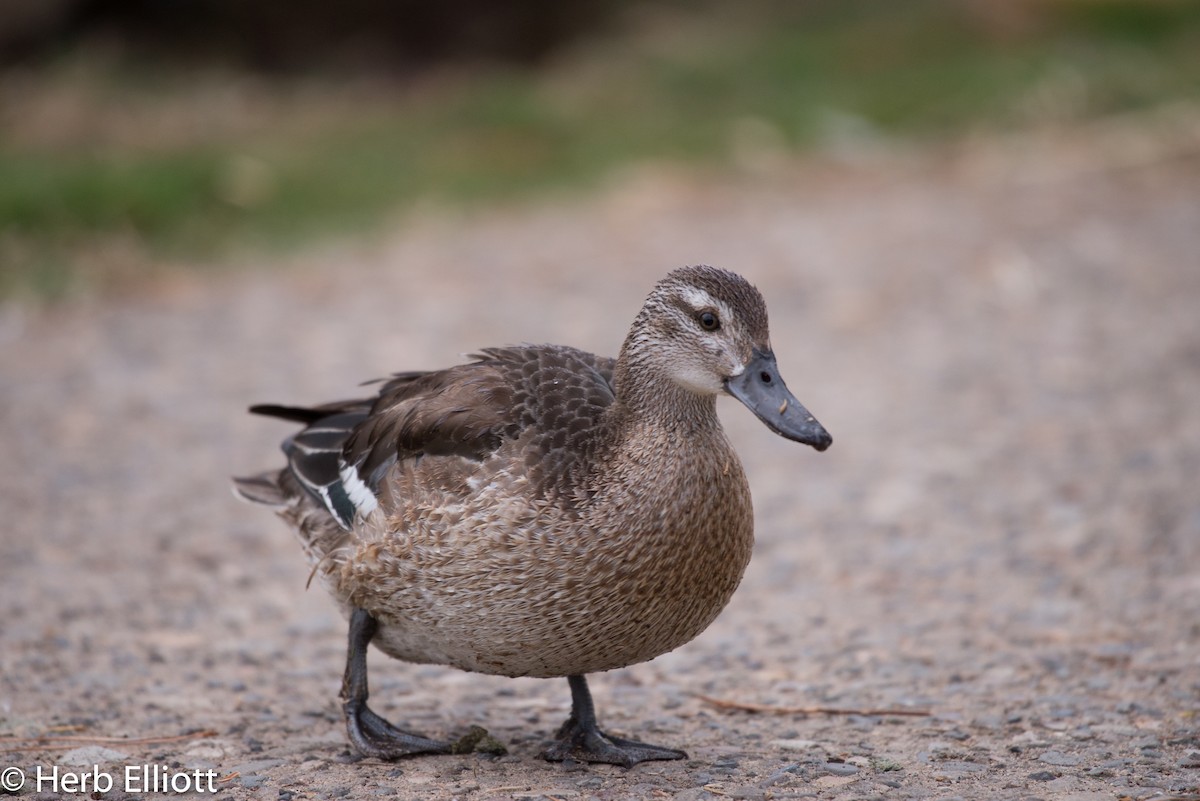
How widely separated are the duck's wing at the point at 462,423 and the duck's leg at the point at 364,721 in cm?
37

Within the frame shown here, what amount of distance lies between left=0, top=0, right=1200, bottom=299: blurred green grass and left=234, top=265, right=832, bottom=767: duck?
7.32 metres

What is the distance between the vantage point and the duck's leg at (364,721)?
4766 mm

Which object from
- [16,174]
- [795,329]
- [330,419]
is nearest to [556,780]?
[330,419]

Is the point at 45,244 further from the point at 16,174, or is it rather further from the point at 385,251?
A: the point at 385,251

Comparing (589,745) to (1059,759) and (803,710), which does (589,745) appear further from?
(1059,759)

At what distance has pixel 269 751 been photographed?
4777mm

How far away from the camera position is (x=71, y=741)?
15.7 feet

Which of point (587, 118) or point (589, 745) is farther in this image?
point (587, 118)

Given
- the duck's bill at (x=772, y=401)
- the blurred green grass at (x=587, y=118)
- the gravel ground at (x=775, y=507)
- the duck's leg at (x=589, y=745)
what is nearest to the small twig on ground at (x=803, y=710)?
the gravel ground at (x=775, y=507)

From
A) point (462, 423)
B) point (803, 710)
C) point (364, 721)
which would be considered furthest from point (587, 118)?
point (364, 721)

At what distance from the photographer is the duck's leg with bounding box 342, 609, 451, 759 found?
477cm

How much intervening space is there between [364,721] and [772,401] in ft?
5.90

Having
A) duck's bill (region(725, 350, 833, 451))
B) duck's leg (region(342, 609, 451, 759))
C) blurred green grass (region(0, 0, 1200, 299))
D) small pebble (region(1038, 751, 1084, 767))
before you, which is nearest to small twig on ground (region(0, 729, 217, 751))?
duck's leg (region(342, 609, 451, 759))

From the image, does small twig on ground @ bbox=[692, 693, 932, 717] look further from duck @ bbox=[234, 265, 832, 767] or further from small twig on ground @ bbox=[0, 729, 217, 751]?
small twig on ground @ bbox=[0, 729, 217, 751]
